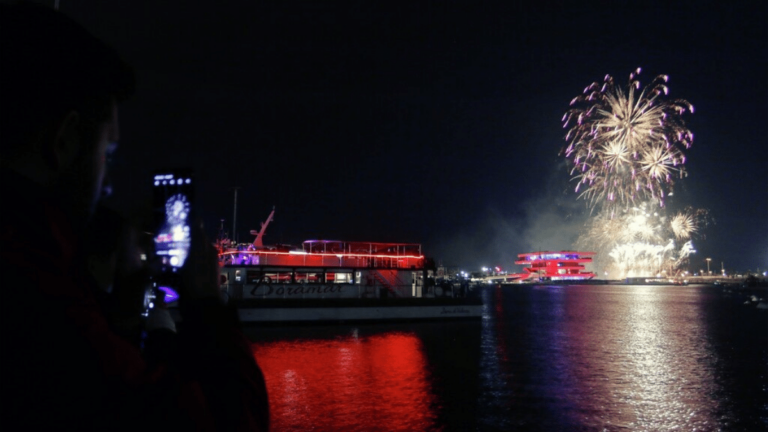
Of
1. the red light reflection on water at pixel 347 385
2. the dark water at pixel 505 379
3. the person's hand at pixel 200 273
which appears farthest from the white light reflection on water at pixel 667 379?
the person's hand at pixel 200 273

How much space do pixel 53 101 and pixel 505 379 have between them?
20.4m

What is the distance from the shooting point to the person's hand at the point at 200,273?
52.4 inches

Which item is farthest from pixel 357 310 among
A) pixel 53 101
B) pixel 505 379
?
pixel 53 101

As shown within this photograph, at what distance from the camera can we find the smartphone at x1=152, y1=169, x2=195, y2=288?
153 cm

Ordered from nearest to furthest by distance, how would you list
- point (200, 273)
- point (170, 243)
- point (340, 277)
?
point (200, 273), point (170, 243), point (340, 277)

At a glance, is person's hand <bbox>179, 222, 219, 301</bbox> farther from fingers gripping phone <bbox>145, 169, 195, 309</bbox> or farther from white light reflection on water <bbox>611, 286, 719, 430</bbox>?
white light reflection on water <bbox>611, 286, 719, 430</bbox>

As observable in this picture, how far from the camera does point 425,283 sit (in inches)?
1569

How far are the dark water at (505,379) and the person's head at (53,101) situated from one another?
12499mm

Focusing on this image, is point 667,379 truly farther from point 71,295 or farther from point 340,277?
point 71,295

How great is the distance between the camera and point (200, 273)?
1.35 meters

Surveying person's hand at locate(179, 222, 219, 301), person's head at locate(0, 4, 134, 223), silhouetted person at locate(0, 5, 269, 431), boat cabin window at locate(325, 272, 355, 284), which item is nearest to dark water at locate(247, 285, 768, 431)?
boat cabin window at locate(325, 272, 355, 284)

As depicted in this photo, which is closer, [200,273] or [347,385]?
[200,273]

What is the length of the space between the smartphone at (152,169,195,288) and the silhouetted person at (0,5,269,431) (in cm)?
21

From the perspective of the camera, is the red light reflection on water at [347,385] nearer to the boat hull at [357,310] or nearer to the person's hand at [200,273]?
the boat hull at [357,310]
